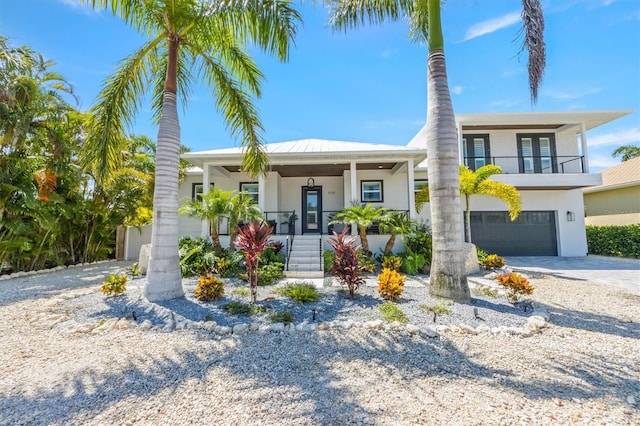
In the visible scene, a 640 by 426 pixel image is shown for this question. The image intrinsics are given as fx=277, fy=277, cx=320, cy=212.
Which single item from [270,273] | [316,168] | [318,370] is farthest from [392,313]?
[316,168]

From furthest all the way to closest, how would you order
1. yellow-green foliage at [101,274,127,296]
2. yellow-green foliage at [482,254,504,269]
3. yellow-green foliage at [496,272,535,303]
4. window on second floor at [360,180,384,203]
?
window on second floor at [360,180,384,203], yellow-green foliage at [482,254,504,269], yellow-green foliage at [101,274,127,296], yellow-green foliage at [496,272,535,303]

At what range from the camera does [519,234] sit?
45.4 ft

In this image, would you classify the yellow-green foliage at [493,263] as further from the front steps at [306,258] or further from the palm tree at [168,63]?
the palm tree at [168,63]

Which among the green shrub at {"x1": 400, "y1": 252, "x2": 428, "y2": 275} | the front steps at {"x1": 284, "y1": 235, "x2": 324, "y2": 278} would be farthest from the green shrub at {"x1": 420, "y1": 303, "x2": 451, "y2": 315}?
the front steps at {"x1": 284, "y1": 235, "x2": 324, "y2": 278}

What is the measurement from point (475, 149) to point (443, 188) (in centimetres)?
1064

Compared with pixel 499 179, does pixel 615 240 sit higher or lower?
lower

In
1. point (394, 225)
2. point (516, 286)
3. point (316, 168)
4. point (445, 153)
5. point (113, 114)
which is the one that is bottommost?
point (516, 286)

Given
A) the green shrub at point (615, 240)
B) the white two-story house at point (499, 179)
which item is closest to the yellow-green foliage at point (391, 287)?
the white two-story house at point (499, 179)

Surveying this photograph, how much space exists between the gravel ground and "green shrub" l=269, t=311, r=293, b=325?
323mm

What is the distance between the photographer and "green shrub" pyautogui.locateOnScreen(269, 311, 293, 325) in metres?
4.59

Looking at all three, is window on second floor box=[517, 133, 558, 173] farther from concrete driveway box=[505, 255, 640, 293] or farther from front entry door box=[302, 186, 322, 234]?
front entry door box=[302, 186, 322, 234]

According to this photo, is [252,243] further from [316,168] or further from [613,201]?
[613,201]

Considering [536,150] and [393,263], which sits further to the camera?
[536,150]

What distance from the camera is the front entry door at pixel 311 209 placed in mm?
13852
